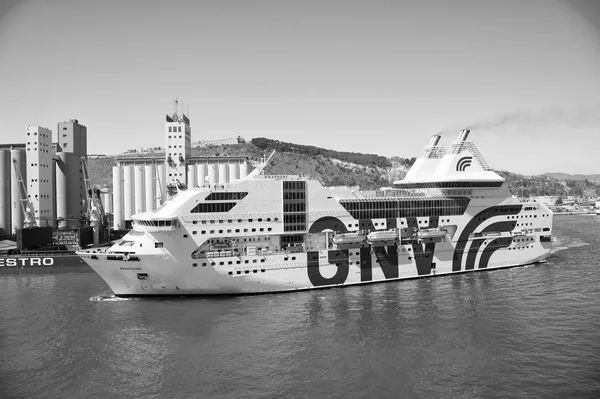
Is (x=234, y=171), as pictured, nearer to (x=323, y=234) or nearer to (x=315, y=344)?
(x=323, y=234)

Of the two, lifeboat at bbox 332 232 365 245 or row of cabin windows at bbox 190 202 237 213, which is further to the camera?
lifeboat at bbox 332 232 365 245

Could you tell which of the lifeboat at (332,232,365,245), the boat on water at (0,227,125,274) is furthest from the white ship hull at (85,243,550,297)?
the boat on water at (0,227,125,274)

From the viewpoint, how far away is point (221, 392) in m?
→ 13.7

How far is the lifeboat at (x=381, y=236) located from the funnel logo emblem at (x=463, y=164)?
894 centimetres

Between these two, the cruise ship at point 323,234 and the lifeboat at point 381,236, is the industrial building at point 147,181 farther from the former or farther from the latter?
the lifeboat at point 381,236

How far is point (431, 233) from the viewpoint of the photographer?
1142 inches

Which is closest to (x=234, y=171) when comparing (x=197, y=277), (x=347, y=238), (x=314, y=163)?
(x=347, y=238)

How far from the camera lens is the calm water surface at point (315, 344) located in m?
14.0

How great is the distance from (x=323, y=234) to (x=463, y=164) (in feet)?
44.5

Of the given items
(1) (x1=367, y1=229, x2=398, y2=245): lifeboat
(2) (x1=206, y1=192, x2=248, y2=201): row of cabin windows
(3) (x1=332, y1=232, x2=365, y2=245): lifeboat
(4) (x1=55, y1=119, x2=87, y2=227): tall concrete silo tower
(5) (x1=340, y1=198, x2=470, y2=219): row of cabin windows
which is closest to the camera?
(2) (x1=206, y1=192, x2=248, y2=201): row of cabin windows

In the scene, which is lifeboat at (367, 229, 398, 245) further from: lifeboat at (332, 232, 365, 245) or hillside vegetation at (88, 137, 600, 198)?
hillside vegetation at (88, 137, 600, 198)

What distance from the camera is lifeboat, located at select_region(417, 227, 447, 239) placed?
2897 centimetres

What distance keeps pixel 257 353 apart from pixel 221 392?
3.08m

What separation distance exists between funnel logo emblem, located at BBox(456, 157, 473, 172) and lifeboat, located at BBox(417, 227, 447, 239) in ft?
20.1
